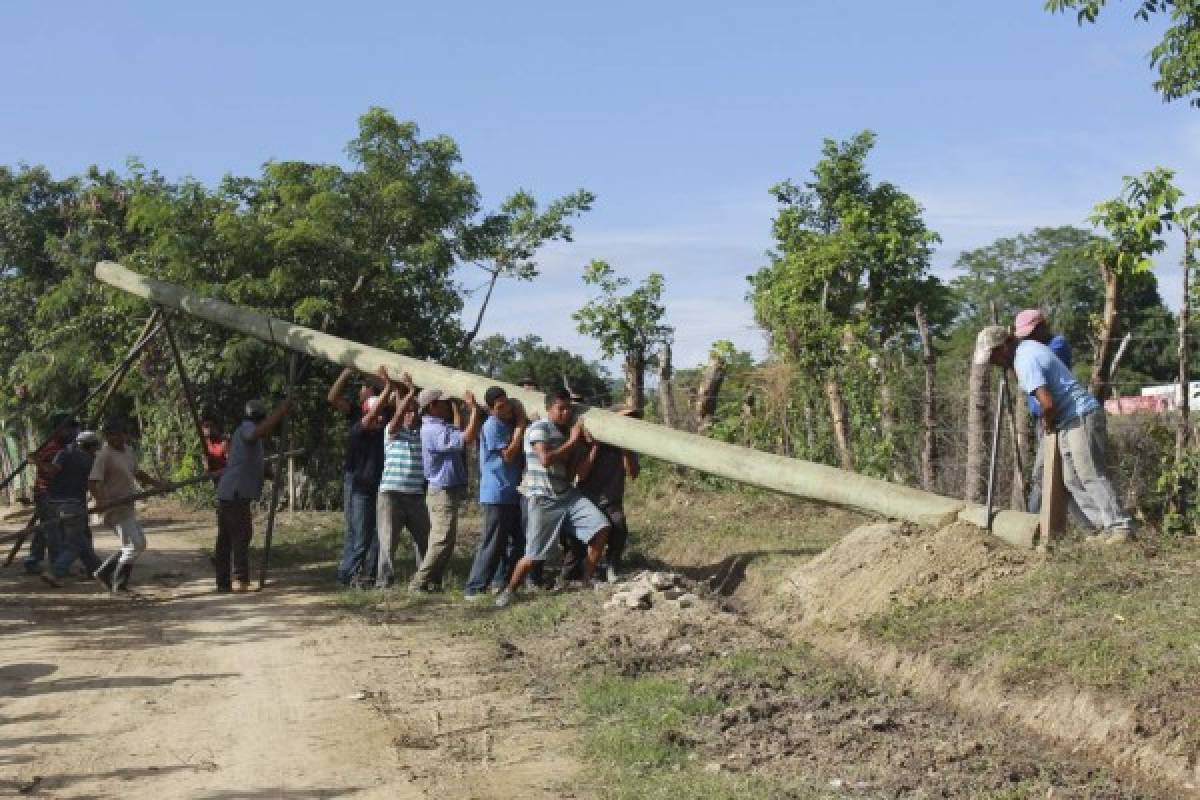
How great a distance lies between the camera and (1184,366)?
30.3ft

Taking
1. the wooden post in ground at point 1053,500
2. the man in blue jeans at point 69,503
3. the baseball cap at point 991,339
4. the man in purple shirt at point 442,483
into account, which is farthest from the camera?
the man in blue jeans at point 69,503

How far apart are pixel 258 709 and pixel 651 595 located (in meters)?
3.04

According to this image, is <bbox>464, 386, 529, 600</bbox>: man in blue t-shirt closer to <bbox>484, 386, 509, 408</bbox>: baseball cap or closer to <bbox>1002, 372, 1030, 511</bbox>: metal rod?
<bbox>484, 386, 509, 408</bbox>: baseball cap

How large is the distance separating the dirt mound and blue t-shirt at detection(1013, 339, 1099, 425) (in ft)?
3.01

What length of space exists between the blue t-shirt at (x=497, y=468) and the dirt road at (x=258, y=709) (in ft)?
4.31

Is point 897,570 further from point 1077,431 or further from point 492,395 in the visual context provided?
point 492,395

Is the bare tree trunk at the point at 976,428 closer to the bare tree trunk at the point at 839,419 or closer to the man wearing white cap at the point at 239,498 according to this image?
the bare tree trunk at the point at 839,419

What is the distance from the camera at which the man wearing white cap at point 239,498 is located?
11.6m

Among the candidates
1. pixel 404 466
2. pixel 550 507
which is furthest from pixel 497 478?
pixel 404 466

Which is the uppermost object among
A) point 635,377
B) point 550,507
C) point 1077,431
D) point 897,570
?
point 635,377

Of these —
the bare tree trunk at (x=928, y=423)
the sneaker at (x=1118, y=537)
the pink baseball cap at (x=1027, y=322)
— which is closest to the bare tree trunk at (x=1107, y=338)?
the pink baseball cap at (x=1027, y=322)

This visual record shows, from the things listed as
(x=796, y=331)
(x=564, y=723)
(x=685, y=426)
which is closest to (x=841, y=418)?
(x=796, y=331)

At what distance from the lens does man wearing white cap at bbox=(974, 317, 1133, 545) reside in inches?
306

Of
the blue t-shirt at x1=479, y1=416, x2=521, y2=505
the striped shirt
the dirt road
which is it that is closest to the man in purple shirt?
the striped shirt
